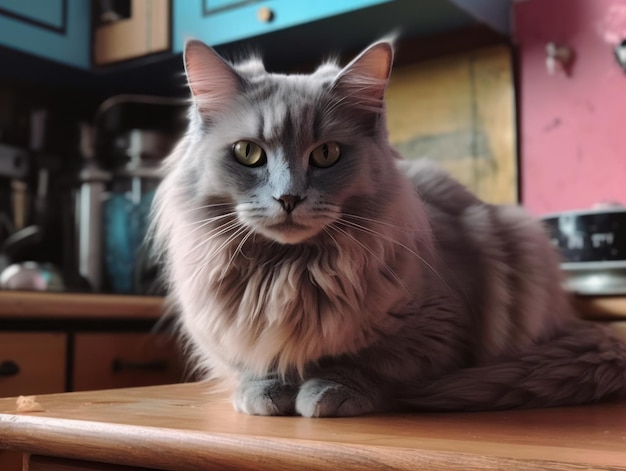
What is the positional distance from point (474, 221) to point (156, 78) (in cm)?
146

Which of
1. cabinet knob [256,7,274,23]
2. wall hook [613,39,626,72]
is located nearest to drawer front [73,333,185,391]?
cabinet knob [256,7,274,23]

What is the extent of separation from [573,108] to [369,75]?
3.44 ft

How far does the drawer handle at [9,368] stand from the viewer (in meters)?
1.53

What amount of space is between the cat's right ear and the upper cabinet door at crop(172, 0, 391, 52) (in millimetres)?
761

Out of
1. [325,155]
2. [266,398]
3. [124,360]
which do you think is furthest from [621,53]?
[124,360]

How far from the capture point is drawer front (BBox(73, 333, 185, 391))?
5.57 ft

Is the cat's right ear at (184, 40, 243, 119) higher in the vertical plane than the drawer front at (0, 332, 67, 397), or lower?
higher

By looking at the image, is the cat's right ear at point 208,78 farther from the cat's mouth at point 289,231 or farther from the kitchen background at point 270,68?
the kitchen background at point 270,68

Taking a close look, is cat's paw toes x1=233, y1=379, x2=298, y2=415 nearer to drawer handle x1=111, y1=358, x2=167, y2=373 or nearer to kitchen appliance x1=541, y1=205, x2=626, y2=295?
kitchen appliance x1=541, y1=205, x2=626, y2=295

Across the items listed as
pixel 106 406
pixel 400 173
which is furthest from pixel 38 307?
pixel 400 173

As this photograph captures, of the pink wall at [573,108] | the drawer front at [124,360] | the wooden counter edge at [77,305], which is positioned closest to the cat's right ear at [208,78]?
the wooden counter edge at [77,305]

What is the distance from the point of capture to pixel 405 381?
36.9 inches

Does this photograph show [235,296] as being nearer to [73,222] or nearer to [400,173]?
[400,173]

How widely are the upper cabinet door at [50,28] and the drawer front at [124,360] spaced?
88 centimetres
